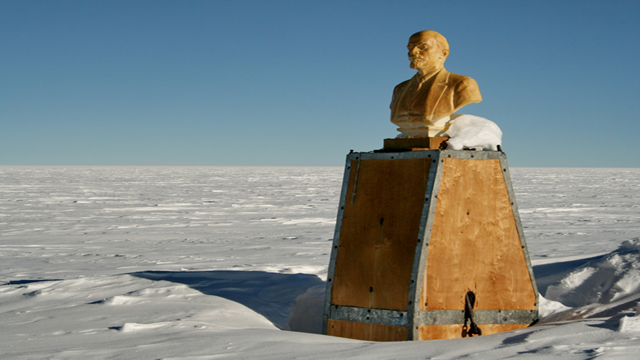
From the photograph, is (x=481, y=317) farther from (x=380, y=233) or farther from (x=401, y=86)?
(x=401, y=86)

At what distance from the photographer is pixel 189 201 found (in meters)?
16.0

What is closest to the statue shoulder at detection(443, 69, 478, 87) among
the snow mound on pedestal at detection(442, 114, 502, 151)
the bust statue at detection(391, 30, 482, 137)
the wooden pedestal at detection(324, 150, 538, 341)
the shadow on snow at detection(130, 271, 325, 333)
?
Answer: the bust statue at detection(391, 30, 482, 137)

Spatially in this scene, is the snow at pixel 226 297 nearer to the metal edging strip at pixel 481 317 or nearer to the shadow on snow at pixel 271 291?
the shadow on snow at pixel 271 291

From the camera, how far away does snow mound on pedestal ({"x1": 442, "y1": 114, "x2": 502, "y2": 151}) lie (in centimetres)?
365

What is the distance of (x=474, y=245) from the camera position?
3586mm

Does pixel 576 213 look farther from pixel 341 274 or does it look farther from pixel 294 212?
pixel 341 274

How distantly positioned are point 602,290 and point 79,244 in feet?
22.0

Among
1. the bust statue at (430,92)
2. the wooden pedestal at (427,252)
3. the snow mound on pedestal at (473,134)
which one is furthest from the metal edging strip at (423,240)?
the bust statue at (430,92)

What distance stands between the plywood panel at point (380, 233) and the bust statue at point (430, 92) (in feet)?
1.34

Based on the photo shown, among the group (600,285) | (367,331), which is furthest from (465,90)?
(600,285)

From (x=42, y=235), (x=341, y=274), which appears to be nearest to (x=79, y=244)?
(x=42, y=235)

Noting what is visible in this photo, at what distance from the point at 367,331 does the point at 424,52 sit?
185 cm

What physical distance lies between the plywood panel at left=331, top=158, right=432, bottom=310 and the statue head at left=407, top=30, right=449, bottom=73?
74 centimetres

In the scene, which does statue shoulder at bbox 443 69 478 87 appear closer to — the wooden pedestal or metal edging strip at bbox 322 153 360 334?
the wooden pedestal
